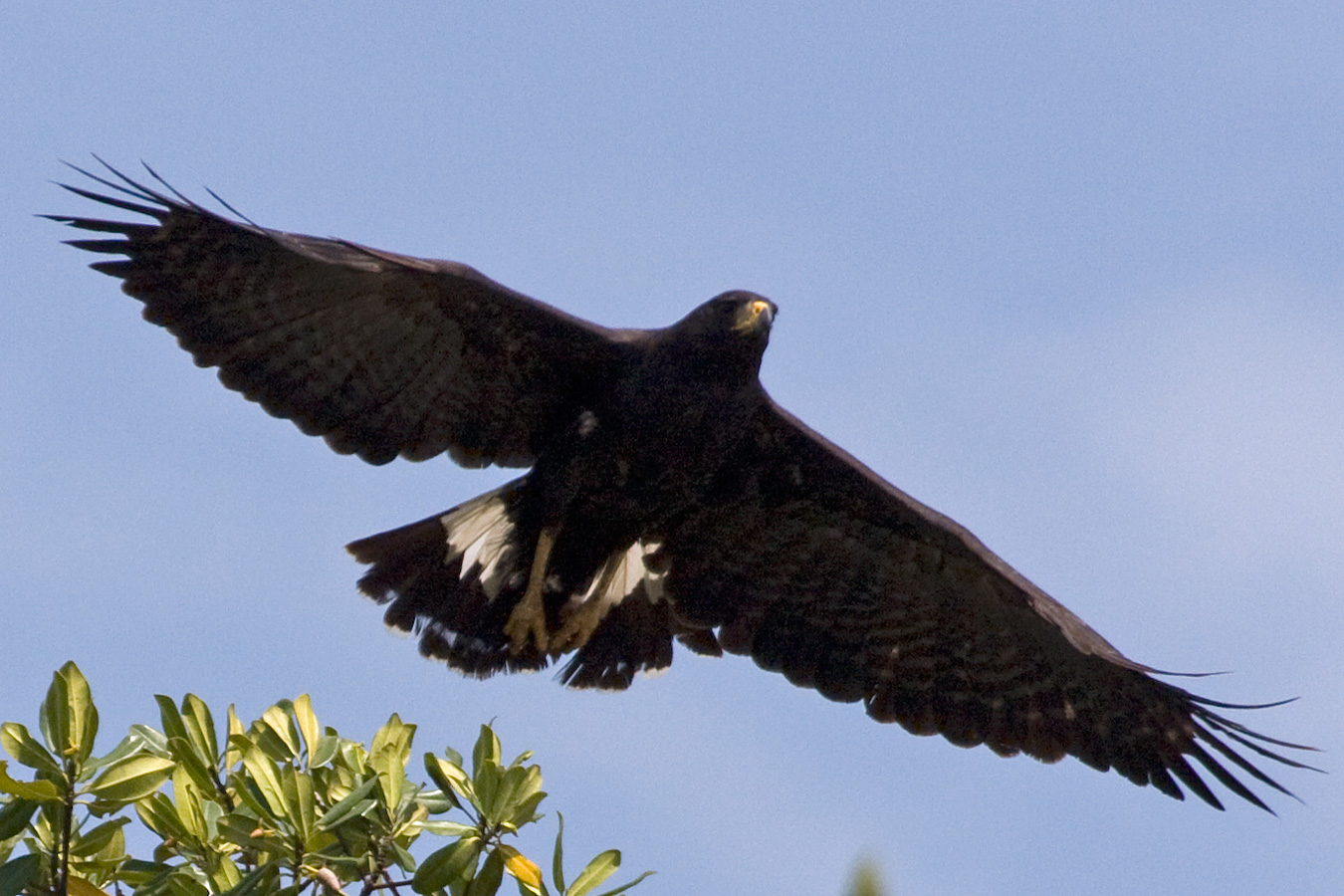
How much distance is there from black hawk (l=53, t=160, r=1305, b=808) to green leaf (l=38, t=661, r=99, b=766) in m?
2.26

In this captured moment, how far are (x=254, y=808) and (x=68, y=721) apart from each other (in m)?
0.48

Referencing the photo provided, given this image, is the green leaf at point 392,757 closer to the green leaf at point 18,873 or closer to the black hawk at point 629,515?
the green leaf at point 18,873

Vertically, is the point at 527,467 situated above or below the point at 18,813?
above

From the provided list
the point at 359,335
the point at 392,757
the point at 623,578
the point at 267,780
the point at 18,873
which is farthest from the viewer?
the point at 623,578

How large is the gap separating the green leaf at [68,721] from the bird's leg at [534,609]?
114 inches

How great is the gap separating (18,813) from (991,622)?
4.43 meters

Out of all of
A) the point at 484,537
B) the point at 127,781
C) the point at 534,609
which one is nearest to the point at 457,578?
the point at 484,537

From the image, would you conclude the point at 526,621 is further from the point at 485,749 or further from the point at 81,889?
the point at 81,889

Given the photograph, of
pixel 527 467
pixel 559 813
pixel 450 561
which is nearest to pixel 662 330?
pixel 527 467

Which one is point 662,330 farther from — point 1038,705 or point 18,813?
point 18,813

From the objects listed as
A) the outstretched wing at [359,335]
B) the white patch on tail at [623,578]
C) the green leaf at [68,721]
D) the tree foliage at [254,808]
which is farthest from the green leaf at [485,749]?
the white patch on tail at [623,578]

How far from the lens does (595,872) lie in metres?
4.75

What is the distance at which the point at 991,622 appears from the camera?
7676mm

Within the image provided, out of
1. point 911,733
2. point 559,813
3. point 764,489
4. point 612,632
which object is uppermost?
point 764,489
